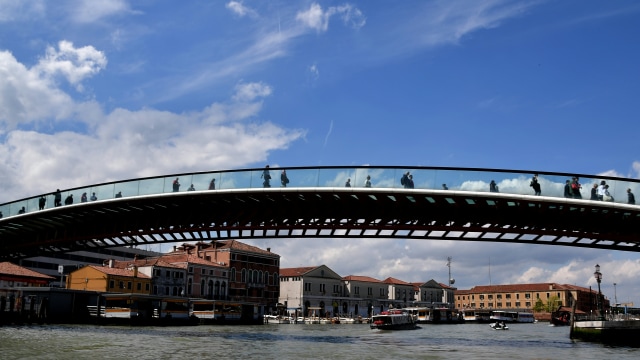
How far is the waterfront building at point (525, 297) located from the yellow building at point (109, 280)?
4418 inches

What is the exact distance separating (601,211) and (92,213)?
26.0m

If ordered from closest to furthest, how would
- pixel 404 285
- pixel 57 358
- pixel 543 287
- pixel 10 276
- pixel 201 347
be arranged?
pixel 57 358
pixel 201 347
pixel 10 276
pixel 404 285
pixel 543 287

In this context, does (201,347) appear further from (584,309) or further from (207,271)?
(584,309)

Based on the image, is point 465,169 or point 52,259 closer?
point 465,169

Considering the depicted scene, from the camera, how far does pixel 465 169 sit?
90.0ft

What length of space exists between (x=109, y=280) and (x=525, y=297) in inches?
4966

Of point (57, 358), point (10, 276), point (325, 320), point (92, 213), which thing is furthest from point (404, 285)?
point (57, 358)

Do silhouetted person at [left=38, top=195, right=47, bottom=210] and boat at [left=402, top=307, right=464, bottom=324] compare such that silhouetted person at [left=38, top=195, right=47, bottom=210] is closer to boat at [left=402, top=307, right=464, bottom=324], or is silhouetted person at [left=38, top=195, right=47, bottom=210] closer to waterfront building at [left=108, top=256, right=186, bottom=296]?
waterfront building at [left=108, top=256, right=186, bottom=296]

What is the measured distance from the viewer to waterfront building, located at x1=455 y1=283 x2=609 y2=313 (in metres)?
163

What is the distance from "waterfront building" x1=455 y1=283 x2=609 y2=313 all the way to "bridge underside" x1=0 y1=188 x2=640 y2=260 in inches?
5379

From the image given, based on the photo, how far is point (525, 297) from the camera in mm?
168625

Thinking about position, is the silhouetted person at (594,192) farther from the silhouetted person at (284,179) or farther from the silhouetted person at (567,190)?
the silhouetted person at (284,179)

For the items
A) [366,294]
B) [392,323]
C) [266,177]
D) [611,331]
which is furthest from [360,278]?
[266,177]

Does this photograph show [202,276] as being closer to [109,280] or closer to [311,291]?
[109,280]
